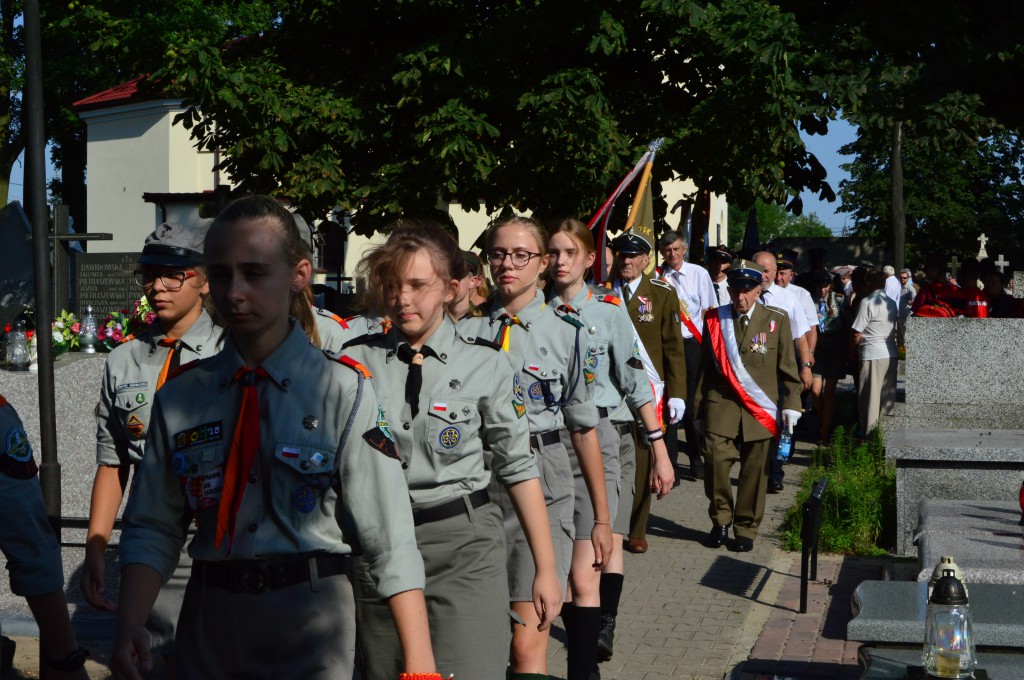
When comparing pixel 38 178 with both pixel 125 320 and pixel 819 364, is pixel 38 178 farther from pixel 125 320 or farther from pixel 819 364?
pixel 819 364

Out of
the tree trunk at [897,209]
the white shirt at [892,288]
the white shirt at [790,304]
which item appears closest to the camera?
the white shirt at [790,304]

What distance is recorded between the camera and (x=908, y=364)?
1148cm

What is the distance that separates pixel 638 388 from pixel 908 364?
554cm

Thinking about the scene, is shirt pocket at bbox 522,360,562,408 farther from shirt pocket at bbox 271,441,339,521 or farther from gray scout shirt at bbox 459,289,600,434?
shirt pocket at bbox 271,441,339,521

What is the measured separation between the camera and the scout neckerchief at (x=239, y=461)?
9.52 ft

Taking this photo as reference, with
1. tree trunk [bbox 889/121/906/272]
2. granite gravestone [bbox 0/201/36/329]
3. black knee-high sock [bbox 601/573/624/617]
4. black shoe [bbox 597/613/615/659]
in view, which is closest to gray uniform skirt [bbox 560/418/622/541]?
black knee-high sock [bbox 601/573/624/617]

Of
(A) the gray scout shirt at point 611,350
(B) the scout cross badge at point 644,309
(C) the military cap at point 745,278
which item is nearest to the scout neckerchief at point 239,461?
(A) the gray scout shirt at point 611,350

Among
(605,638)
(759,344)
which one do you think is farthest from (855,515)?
(605,638)

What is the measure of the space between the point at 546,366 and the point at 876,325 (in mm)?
9061

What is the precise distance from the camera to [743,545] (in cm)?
938

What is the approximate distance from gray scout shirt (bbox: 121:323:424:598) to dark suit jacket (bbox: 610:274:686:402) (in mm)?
6597

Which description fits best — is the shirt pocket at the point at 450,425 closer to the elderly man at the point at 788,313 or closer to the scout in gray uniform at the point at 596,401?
the scout in gray uniform at the point at 596,401

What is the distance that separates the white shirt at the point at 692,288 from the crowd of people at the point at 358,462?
4.96 metres

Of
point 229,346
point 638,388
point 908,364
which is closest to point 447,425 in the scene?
point 229,346
